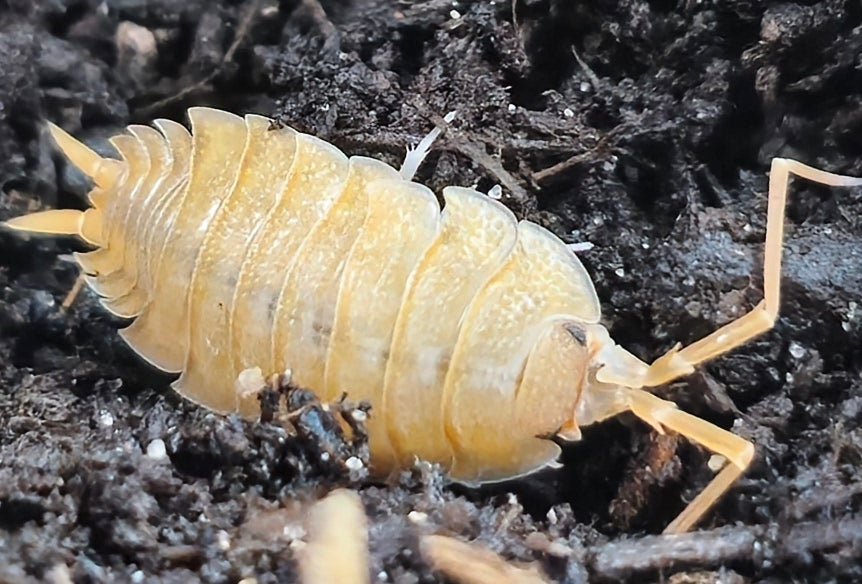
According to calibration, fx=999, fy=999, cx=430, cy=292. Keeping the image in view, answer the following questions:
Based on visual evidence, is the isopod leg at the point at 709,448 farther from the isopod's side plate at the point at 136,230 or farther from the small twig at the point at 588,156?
the isopod's side plate at the point at 136,230

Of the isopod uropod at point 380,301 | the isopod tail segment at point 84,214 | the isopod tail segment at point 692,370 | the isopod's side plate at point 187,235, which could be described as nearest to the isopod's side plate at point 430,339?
the isopod uropod at point 380,301

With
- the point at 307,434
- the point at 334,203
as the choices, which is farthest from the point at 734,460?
the point at 334,203

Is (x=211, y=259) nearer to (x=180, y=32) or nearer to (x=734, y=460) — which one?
(x=180, y=32)

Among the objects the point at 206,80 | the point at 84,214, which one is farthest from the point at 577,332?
the point at 206,80

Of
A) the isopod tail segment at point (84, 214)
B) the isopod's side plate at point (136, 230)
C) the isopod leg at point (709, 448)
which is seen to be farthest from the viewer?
the isopod tail segment at point (84, 214)

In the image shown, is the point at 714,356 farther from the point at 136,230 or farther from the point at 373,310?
the point at 136,230

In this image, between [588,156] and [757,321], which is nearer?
[757,321]
